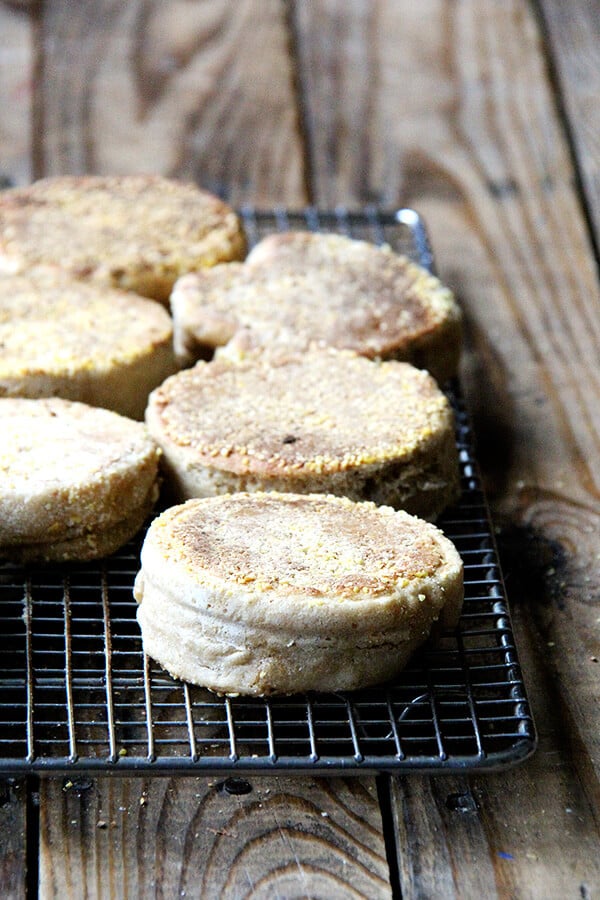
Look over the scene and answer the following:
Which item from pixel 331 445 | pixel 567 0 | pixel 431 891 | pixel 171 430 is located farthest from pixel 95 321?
pixel 567 0

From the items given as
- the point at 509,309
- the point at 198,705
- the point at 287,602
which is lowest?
the point at 509,309

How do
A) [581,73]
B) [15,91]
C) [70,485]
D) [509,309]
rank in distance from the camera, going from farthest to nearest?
[581,73]
[15,91]
[509,309]
[70,485]

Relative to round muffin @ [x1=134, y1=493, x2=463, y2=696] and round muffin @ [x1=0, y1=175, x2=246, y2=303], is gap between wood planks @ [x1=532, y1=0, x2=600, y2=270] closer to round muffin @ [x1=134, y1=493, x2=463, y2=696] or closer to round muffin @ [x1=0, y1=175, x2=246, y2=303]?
round muffin @ [x1=0, y1=175, x2=246, y2=303]

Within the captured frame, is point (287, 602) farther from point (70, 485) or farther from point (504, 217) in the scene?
point (504, 217)

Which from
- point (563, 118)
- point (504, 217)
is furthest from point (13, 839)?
point (563, 118)

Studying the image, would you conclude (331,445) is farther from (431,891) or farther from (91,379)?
(431,891)

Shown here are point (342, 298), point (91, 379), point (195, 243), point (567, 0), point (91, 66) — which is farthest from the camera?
point (567, 0)

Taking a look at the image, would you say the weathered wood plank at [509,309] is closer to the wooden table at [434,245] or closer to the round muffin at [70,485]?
the wooden table at [434,245]
